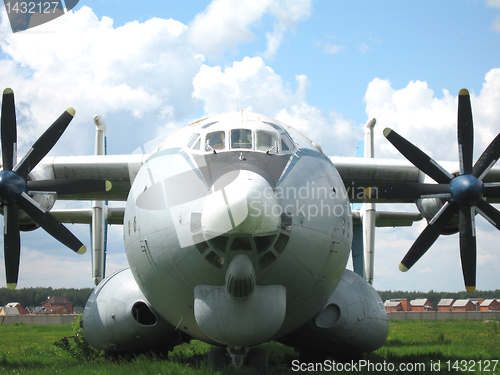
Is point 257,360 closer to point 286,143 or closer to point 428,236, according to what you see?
point 286,143

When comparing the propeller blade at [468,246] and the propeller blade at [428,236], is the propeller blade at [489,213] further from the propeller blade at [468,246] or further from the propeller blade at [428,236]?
the propeller blade at [428,236]

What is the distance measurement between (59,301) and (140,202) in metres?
81.5

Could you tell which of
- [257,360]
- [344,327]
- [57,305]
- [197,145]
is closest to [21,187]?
[197,145]

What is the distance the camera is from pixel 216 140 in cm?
586

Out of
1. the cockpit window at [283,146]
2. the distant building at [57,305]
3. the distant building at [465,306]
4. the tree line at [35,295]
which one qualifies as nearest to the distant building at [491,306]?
the distant building at [465,306]

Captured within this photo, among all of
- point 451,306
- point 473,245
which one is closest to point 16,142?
point 473,245

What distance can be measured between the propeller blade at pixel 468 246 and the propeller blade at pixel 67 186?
652 cm

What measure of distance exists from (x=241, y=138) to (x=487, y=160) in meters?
5.34

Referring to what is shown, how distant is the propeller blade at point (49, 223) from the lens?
8.59 meters

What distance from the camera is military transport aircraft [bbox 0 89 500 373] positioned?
470 cm

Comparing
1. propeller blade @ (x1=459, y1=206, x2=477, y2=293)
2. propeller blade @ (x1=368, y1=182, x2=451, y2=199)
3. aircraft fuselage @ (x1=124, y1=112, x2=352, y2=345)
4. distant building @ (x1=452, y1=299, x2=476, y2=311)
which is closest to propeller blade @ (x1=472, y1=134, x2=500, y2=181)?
propeller blade @ (x1=368, y1=182, x2=451, y2=199)

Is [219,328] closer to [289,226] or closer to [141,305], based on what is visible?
[289,226]

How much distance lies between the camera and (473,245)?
8297 mm

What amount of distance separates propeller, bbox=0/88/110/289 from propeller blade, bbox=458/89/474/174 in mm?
6545
